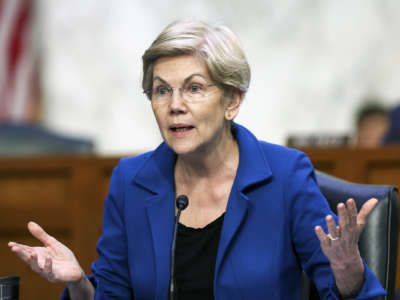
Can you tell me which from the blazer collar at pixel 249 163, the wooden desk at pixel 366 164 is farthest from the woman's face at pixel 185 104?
the wooden desk at pixel 366 164

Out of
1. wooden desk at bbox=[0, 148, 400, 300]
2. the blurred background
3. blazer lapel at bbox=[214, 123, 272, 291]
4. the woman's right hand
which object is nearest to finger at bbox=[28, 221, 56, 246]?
the woman's right hand

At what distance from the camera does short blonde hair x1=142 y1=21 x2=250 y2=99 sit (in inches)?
60.3

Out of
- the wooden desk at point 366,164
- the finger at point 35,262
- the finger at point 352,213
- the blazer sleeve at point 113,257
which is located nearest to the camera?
the finger at point 352,213

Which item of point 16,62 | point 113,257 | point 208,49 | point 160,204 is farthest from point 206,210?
point 16,62

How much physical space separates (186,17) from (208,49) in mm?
3915

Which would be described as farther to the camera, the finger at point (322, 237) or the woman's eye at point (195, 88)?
the woman's eye at point (195, 88)

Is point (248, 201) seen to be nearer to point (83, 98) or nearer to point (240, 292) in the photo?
point (240, 292)

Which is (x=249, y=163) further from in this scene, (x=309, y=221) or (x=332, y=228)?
(x=332, y=228)

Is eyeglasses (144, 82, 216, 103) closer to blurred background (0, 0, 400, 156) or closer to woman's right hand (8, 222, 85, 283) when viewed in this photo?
woman's right hand (8, 222, 85, 283)

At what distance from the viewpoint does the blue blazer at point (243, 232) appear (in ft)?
4.88

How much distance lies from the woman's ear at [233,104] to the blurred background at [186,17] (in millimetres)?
3780

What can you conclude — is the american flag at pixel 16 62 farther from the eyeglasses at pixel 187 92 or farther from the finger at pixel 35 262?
the finger at pixel 35 262

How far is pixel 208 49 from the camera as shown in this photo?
1.53 meters

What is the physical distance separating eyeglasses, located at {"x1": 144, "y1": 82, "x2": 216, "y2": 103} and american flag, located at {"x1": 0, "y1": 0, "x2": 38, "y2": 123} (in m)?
4.01
